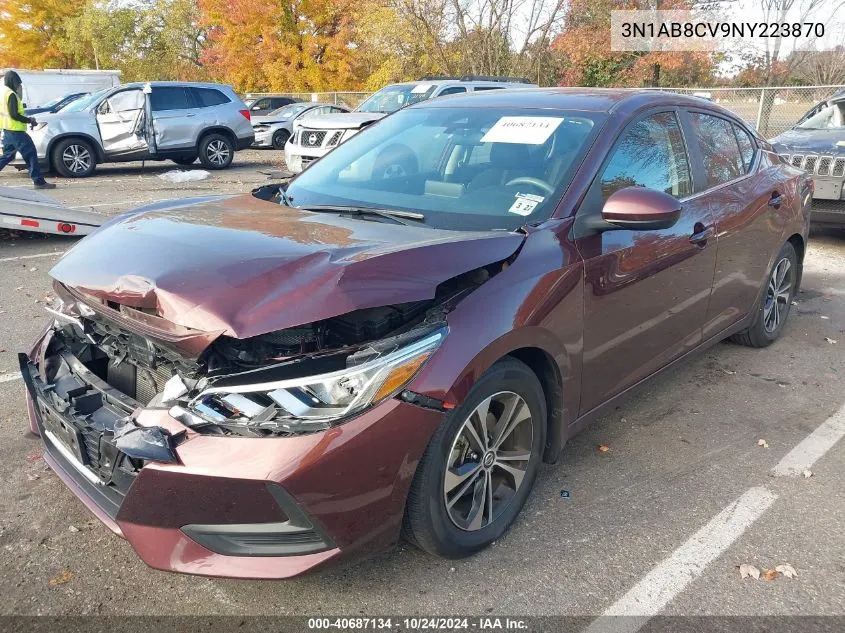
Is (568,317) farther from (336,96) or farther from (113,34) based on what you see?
(113,34)

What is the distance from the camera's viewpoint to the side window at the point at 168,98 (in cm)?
1457

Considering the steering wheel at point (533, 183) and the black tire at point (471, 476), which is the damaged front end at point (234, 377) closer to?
the black tire at point (471, 476)

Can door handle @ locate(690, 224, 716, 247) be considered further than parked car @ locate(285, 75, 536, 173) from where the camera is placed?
No

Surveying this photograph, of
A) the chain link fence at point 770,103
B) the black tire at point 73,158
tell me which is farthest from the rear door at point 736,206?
the black tire at point 73,158

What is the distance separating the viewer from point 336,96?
93.5 ft

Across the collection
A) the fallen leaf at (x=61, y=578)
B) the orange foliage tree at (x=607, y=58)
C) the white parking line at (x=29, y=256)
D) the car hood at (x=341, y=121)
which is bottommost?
the fallen leaf at (x=61, y=578)

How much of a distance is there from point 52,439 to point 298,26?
35137 millimetres

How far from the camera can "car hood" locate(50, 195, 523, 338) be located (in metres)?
2.16

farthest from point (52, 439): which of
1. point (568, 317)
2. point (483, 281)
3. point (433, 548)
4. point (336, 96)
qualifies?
A: point (336, 96)

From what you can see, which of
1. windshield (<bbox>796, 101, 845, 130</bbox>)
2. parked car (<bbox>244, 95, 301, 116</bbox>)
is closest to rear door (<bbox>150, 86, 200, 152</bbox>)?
parked car (<bbox>244, 95, 301, 116</bbox>)

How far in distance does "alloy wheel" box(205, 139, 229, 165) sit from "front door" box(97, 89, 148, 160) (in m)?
1.52

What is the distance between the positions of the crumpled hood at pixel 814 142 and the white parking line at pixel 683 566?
6518 mm

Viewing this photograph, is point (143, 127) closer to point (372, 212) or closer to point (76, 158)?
point (76, 158)

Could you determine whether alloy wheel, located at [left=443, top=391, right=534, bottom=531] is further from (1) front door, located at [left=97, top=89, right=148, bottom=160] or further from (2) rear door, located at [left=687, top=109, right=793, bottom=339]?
(1) front door, located at [left=97, top=89, right=148, bottom=160]
